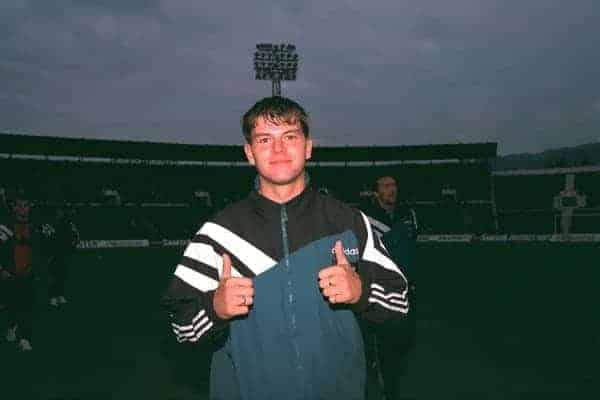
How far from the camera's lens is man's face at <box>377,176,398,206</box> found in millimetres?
5148

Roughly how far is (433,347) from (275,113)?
625 cm

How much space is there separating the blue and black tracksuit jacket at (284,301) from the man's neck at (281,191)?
35mm

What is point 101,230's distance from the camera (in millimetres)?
32625

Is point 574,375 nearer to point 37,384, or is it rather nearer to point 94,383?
point 94,383

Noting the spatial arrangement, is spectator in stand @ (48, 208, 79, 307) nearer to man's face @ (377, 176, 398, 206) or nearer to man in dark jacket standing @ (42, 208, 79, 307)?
man in dark jacket standing @ (42, 208, 79, 307)

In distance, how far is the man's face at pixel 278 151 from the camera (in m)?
2.21

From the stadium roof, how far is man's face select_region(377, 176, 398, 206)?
32.4 meters

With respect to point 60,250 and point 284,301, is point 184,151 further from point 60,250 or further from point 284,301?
point 284,301

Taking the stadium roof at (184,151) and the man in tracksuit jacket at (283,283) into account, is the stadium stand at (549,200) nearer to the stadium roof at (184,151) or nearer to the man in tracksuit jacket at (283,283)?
the stadium roof at (184,151)

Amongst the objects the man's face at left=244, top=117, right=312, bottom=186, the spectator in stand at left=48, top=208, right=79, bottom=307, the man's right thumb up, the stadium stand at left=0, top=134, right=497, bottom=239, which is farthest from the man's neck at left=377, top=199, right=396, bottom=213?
the stadium stand at left=0, top=134, right=497, bottom=239

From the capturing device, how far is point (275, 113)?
7.31ft

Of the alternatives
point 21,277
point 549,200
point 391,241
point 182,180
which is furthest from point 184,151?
point 391,241

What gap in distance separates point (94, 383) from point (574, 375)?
5.81 meters

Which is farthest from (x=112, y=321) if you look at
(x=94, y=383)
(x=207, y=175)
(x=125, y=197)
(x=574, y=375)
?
(x=207, y=175)
